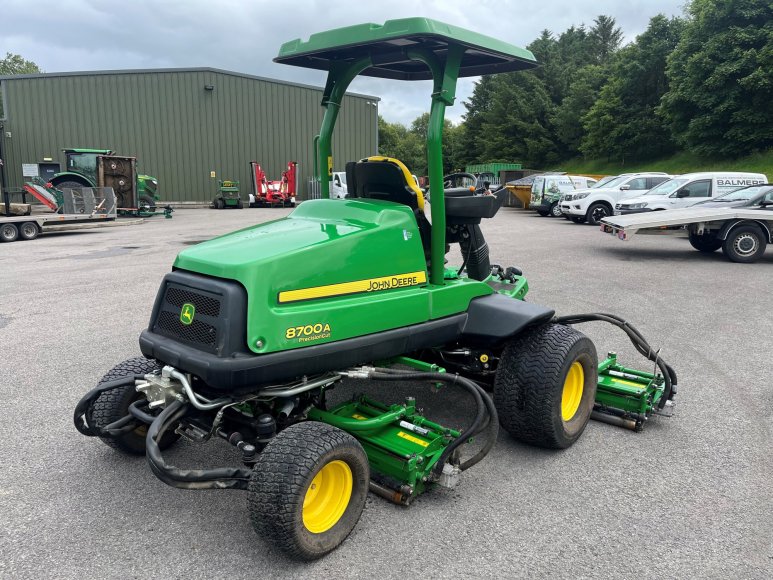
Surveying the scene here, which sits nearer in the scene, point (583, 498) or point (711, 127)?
point (583, 498)

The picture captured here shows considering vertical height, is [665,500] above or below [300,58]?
below

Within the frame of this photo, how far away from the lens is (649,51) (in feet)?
124

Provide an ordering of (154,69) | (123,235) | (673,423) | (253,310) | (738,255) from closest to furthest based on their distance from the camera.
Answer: (253,310), (673,423), (738,255), (123,235), (154,69)

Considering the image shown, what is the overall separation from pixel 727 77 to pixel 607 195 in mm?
15625

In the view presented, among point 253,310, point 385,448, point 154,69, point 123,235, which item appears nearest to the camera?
point 253,310

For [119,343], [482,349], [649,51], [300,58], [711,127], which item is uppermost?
[649,51]

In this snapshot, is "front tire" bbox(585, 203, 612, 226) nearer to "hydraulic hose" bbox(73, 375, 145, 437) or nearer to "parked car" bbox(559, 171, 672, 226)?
"parked car" bbox(559, 171, 672, 226)

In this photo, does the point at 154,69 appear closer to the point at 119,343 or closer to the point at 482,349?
the point at 119,343

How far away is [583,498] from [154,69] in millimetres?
30551

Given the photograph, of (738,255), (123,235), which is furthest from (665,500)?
(123,235)

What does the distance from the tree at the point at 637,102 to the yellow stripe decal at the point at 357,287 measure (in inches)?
1483

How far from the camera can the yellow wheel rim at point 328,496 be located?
8.61ft

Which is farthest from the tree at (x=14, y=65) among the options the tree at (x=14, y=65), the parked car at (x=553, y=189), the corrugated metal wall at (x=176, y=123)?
the parked car at (x=553, y=189)

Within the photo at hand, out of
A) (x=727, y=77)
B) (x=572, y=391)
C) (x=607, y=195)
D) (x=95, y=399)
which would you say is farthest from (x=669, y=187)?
(x=727, y=77)
